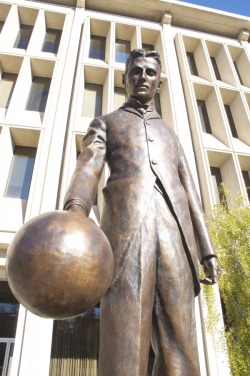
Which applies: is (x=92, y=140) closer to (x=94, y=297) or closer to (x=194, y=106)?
(x=94, y=297)

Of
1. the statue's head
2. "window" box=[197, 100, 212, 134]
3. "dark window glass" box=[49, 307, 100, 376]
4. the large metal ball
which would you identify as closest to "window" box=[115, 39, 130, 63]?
"window" box=[197, 100, 212, 134]

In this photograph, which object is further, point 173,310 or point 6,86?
point 6,86

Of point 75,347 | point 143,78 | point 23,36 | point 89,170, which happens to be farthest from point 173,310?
point 23,36

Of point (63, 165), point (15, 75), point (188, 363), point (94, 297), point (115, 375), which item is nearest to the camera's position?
point (94, 297)

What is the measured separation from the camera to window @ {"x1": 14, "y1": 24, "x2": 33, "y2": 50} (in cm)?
1445

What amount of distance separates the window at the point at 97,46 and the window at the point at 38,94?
3.20 meters

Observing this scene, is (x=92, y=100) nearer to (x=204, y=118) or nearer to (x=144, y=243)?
(x=204, y=118)

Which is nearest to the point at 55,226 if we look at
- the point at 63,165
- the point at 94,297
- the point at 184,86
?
the point at 94,297

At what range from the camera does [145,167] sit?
7.19ft

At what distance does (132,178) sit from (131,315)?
859mm

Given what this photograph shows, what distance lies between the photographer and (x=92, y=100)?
13.3 m

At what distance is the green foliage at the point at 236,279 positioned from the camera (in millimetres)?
6363

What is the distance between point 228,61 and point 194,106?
4.25 m

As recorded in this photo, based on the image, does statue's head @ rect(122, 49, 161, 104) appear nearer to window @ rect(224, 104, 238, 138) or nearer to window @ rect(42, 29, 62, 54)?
window @ rect(224, 104, 238, 138)
